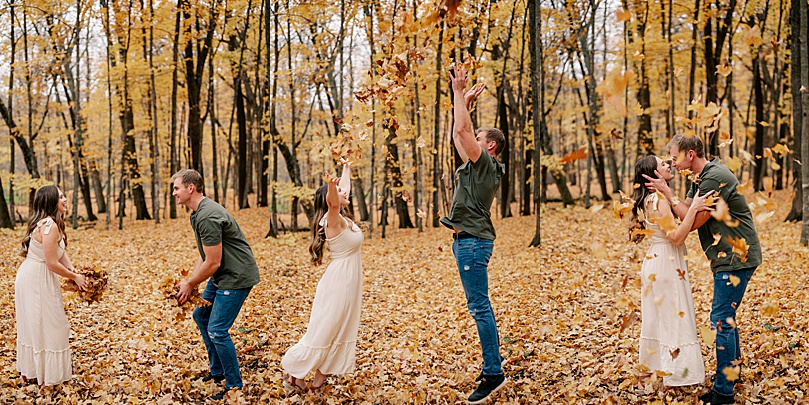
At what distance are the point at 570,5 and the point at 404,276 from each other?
11004mm

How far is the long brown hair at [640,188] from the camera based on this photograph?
4125mm

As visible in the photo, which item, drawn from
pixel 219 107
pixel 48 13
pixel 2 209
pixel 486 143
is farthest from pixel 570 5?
pixel 219 107

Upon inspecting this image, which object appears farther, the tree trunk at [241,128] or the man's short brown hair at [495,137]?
the tree trunk at [241,128]

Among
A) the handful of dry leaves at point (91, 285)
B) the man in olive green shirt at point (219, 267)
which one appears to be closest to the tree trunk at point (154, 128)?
the handful of dry leaves at point (91, 285)

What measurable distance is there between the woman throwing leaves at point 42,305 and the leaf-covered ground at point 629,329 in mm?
4230

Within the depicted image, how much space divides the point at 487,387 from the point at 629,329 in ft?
8.04

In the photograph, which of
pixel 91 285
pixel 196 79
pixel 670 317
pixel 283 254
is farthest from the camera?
pixel 196 79

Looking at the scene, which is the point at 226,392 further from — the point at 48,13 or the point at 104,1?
the point at 104,1

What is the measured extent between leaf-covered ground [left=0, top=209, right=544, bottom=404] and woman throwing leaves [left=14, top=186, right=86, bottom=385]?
0.18 metres

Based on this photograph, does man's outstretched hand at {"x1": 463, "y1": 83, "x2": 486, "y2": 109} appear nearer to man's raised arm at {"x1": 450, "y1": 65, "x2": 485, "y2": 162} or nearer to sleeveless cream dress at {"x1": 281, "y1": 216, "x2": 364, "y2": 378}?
man's raised arm at {"x1": 450, "y1": 65, "x2": 485, "y2": 162}

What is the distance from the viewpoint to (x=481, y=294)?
14.0 ft

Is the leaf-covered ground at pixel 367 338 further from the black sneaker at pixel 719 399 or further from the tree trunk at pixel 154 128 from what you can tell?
the tree trunk at pixel 154 128

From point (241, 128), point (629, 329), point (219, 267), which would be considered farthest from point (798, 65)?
point (241, 128)

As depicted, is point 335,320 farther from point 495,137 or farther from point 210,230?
point 495,137
